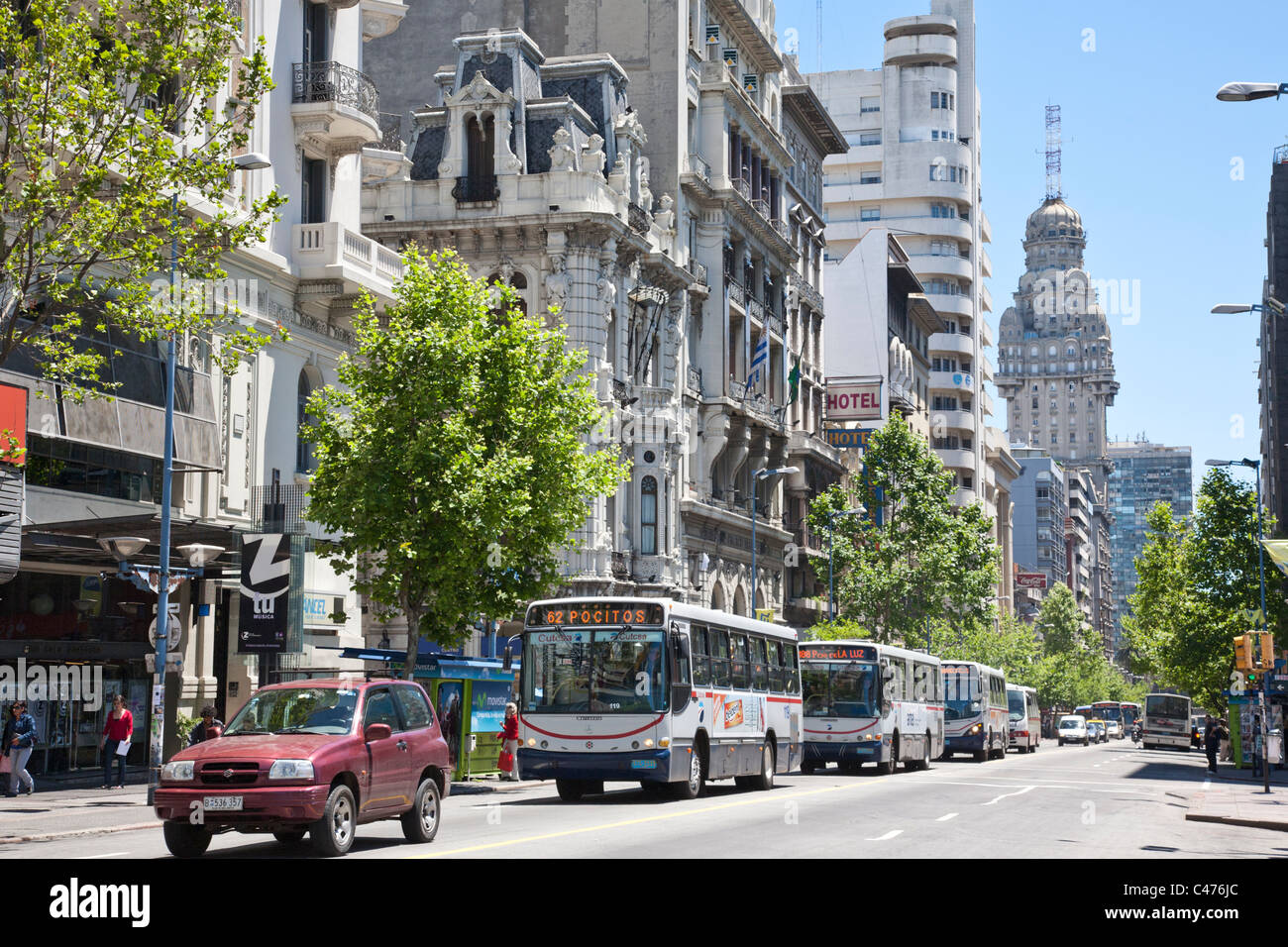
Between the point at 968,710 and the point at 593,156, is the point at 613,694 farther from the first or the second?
the point at 968,710

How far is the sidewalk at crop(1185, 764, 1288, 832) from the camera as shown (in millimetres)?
25922

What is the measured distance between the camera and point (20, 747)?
→ 2781cm

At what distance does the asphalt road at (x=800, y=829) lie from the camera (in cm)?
1739

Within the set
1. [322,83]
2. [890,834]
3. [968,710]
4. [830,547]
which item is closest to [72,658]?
[322,83]

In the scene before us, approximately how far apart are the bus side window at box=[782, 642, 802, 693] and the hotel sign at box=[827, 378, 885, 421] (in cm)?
5345

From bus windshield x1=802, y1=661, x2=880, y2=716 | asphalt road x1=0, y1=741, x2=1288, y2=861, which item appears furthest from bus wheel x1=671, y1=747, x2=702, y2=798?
bus windshield x1=802, y1=661, x2=880, y2=716

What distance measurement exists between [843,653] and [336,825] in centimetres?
2643

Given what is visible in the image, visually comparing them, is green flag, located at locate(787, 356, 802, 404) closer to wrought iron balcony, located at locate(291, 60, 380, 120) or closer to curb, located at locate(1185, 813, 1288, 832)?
wrought iron balcony, located at locate(291, 60, 380, 120)

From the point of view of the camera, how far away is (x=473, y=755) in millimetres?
35312

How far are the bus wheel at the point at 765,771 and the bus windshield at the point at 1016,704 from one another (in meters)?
40.0

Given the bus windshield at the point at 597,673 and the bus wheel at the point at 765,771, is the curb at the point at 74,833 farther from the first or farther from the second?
the bus wheel at the point at 765,771

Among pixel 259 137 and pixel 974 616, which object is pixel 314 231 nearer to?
pixel 259 137

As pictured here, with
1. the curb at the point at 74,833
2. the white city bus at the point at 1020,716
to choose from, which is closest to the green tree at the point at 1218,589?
the white city bus at the point at 1020,716
